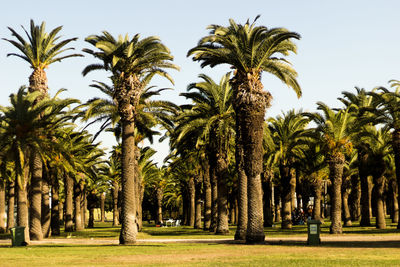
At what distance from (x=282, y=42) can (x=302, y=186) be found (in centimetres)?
3241

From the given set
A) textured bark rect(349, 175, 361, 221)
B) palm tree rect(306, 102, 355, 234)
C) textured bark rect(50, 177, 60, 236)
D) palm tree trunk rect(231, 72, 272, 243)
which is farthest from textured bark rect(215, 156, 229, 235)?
textured bark rect(349, 175, 361, 221)

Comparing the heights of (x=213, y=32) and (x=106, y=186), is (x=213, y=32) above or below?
above

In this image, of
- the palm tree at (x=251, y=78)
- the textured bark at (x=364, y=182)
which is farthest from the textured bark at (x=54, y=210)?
the textured bark at (x=364, y=182)

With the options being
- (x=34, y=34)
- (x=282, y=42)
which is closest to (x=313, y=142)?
(x=282, y=42)

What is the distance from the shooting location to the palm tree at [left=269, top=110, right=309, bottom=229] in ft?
151

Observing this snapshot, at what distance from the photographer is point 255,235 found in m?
29.2

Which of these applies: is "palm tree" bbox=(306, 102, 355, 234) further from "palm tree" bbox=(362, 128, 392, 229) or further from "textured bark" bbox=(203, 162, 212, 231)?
"textured bark" bbox=(203, 162, 212, 231)

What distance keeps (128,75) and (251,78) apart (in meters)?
7.46

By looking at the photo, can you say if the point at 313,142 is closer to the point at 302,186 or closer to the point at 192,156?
the point at 192,156

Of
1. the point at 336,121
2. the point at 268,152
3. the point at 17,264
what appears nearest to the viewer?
the point at 17,264

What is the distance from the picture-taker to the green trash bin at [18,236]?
104ft

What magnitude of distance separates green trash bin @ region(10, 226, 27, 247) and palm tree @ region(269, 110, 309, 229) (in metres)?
21.6

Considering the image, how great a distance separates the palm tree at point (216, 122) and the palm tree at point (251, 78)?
9001 mm

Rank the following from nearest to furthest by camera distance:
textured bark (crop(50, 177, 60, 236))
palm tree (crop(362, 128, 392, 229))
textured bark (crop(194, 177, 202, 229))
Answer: textured bark (crop(50, 177, 60, 236)) < palm tree (crop(362, 128, 392, 229)) < textured bark (crop(194, 177, 202, 229))
